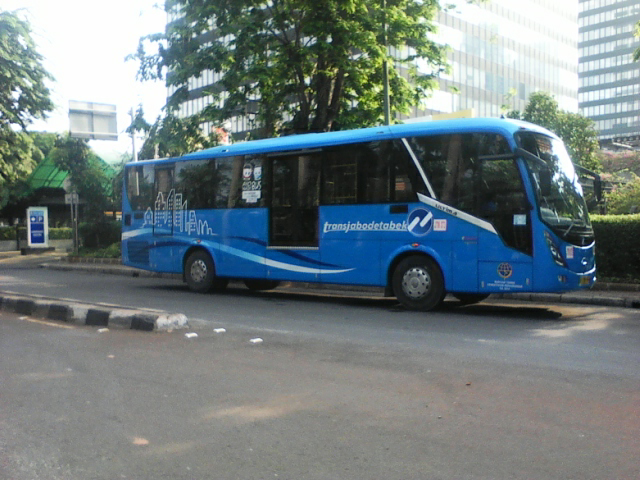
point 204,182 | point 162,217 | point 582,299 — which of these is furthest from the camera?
point 162,217

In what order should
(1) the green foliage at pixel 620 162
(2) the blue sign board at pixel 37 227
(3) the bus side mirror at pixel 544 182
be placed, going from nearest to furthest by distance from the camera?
(3) the bus side mirror at pixel 544 182 < (2) the blue sign board at pixel 37 227 < (1) the green foliage at pixel 620 162

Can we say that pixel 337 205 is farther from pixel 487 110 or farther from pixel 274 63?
pixel 487 110

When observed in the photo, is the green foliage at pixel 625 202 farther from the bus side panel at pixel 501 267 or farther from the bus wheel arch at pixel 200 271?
the bus wheel arch at pixel 200 271

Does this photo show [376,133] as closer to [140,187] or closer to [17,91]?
[140,187]

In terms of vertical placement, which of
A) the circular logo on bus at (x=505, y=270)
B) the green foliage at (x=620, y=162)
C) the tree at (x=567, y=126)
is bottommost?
the circular logo on bus at (x=505, y=270)

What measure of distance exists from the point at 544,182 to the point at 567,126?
3245cm

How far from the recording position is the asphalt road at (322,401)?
3.74 metres

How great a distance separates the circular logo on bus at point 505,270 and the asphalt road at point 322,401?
1.12m

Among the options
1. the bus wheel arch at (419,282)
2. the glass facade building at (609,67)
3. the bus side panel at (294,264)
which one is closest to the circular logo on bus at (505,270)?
the bus wheel arch at (419,282)

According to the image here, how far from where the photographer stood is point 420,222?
35.4 feet

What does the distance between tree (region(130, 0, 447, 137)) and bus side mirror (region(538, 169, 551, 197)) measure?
27.3 ft

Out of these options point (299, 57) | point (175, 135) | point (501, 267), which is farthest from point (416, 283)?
point (175, 135)

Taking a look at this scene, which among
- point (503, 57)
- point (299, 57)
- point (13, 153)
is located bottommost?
point (13, 153)

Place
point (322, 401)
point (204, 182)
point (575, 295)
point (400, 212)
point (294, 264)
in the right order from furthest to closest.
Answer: point (204, 182) < point (575, 295) < point (294, 264) < point (400, 212) < point (322, 401)
